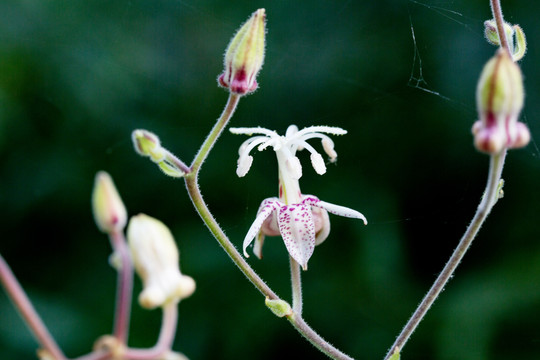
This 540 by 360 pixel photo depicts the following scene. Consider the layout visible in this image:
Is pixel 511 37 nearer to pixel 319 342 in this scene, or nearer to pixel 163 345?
pixel 319 342

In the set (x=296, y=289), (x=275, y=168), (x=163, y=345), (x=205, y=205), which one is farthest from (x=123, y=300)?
(x=275, y=168)

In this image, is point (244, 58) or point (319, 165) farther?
point (319, 165)

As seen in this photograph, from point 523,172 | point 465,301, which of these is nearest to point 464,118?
point 523,172

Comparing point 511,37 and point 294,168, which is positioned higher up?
point 511,37

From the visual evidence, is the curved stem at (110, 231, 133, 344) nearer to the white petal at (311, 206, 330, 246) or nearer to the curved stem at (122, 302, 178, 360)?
the curved stem at (122, 302, 178, 360)

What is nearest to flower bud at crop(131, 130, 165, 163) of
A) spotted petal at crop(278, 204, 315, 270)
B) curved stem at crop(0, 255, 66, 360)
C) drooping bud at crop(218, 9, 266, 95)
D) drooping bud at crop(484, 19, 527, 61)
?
drooping bud at crop(218, 9, 266, 95)

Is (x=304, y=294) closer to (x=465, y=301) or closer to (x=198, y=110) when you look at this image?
(x=465, y=301)

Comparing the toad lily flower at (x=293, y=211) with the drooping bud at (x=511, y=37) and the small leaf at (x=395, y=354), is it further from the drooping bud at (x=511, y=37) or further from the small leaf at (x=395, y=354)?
the drooping bud at (x=511, y=37)
